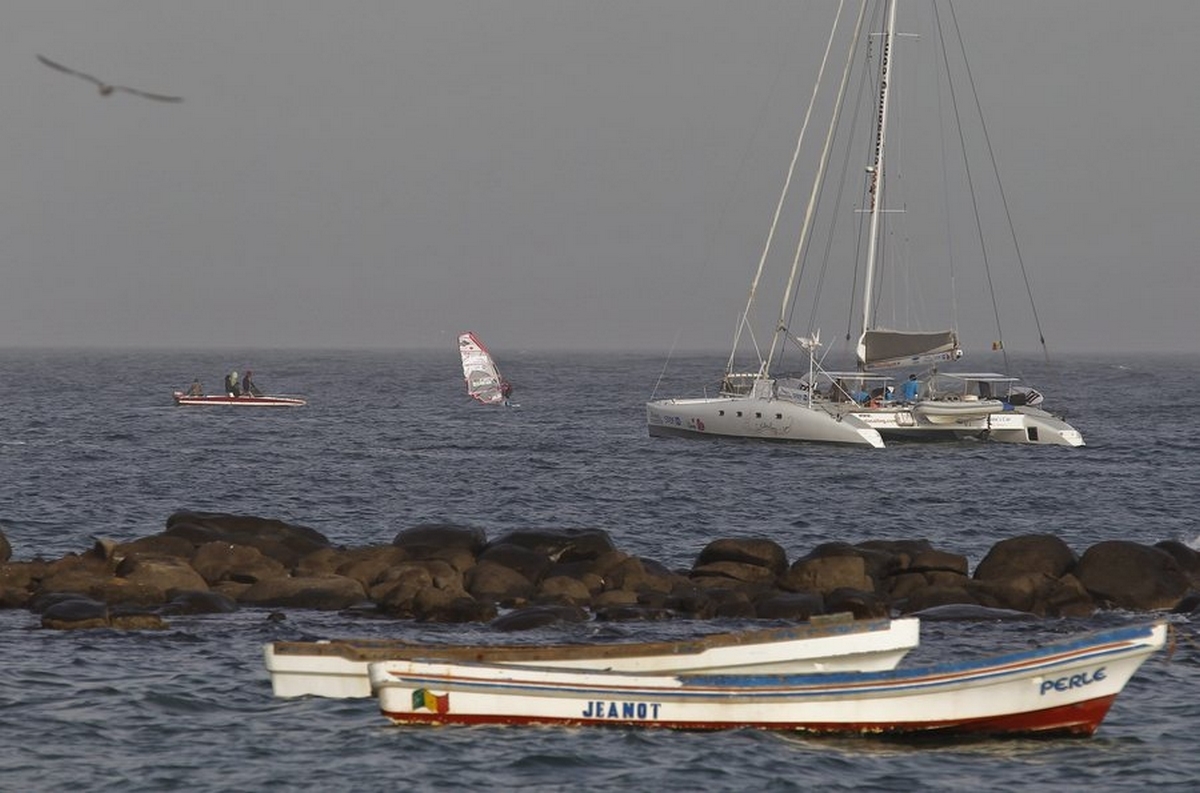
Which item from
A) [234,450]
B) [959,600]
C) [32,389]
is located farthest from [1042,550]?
[32,389]

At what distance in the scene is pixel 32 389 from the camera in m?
138

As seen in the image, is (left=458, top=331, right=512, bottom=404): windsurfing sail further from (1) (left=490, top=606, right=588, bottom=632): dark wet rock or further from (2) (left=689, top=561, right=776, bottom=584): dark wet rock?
(1) (left=490, top=606, right=588, bottom=632): dark wet rock

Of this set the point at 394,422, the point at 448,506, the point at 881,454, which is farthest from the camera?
the point at 394,422

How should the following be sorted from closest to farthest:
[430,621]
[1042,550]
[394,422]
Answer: [430,621], [1042,550], [394,422]

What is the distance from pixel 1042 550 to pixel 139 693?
56.2 feet

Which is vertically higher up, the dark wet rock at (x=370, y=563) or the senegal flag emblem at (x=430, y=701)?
the dark wet rock at (x=370, y=563)

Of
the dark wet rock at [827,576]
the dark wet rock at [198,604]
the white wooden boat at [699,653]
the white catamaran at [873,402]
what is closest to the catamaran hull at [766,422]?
the white catamaran at [873,402]

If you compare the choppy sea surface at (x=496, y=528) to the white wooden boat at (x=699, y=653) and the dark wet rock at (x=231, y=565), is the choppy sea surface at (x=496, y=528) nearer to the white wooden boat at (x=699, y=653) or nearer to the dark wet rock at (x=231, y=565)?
the white wooden boat at (x=699, y=653)

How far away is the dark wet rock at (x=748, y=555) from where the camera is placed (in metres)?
31.7

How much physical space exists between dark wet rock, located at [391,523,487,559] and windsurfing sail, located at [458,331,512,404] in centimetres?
7680

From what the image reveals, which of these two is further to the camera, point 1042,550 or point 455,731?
point 1042,550

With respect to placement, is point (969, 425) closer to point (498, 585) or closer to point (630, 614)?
point (498, 585)

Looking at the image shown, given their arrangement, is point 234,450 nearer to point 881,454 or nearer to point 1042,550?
point 881,454

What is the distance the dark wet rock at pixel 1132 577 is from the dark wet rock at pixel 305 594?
13.3 meters
